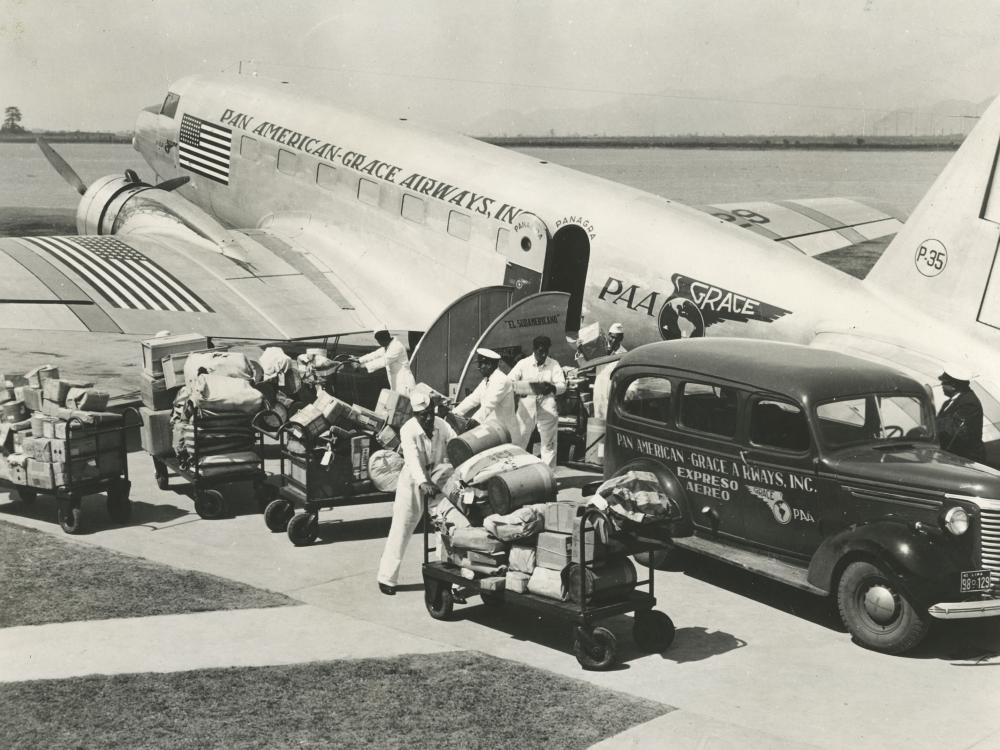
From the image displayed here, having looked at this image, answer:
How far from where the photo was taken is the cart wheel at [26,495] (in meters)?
11.4

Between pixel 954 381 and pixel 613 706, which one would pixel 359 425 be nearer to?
pixel 613 706

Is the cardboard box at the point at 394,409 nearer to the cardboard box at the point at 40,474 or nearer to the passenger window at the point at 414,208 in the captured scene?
the cardboard box at the point at 40,474

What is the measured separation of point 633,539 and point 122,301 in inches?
390

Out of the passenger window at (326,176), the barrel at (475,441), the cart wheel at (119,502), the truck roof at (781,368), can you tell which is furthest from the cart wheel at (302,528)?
the passenger window at (326,176)

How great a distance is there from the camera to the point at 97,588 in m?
9.39

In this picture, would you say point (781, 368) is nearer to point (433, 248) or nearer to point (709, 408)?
point (709, 408)

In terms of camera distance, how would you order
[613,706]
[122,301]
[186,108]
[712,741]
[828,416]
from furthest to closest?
[186,108] < [122,301] < [828,416] < [613,706] < [712,741]

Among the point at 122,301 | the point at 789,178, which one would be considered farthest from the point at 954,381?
the point at 789,178

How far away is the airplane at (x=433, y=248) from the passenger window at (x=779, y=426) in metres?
2.62

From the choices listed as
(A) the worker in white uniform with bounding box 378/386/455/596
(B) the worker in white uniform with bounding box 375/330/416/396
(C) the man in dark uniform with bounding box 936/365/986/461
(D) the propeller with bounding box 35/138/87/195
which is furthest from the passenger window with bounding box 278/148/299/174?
(C) the man in dark uniform with bounding box 936/365/986/461

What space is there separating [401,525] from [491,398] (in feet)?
9.43

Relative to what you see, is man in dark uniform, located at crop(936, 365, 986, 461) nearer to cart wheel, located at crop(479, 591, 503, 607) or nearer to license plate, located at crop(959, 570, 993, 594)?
license plate, located at crop(959, 570, 993, 594)

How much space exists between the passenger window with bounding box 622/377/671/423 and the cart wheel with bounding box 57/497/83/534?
531 cm

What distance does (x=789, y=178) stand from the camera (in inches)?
3258
